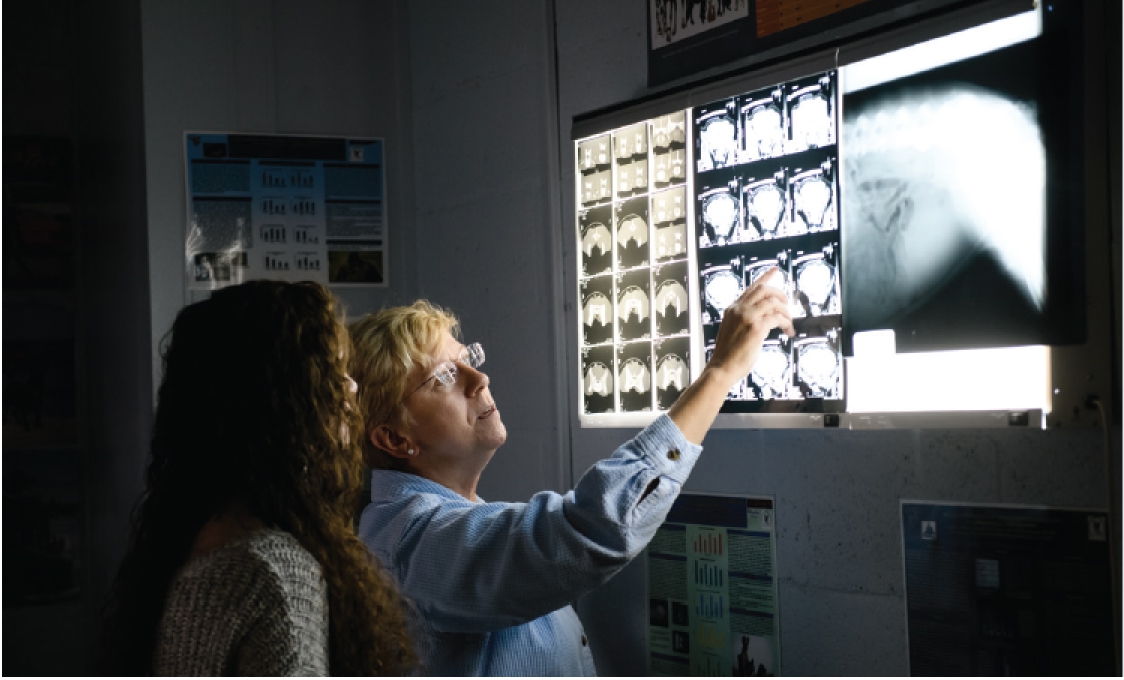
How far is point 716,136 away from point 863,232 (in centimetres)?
38

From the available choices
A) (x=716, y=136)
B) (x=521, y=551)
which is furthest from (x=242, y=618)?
(x=716, y=136)

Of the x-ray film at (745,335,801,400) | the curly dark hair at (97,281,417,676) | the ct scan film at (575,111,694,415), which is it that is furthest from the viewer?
the ct scan film at (575,111,694,415)

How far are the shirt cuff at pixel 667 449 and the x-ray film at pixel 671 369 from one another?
532 mm

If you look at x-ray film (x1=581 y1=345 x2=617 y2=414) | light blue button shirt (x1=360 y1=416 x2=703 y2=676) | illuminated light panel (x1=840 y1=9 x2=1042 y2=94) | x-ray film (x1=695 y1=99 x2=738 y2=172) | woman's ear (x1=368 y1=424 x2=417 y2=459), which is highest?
illuminated light panel (x1=840 y1=9 x2=1042 y2=94)

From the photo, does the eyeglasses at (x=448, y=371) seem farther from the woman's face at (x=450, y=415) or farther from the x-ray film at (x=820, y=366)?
the x-ray film at (x=820, y=366)

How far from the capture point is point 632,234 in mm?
2236

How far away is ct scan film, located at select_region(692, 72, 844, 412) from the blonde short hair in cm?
56

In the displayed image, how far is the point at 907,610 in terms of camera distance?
5.98ft

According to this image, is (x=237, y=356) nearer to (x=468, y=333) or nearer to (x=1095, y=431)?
(x=1095, y=431)

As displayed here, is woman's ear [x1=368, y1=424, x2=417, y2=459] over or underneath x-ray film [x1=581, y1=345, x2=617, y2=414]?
underneath

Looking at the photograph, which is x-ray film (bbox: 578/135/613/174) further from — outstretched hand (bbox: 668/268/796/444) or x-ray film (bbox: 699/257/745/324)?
outstretched hand (bbox: 668/268/796/444)

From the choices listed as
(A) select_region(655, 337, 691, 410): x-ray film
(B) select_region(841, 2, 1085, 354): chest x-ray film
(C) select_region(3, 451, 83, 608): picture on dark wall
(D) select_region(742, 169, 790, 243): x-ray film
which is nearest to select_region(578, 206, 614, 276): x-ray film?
(A) select_region(655, 337, 691, 410): x-ray film

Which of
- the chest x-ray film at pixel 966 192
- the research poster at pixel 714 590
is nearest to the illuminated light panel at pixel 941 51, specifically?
the chest x-ray film at pixel 966 192

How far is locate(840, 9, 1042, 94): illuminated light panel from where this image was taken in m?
1.60
